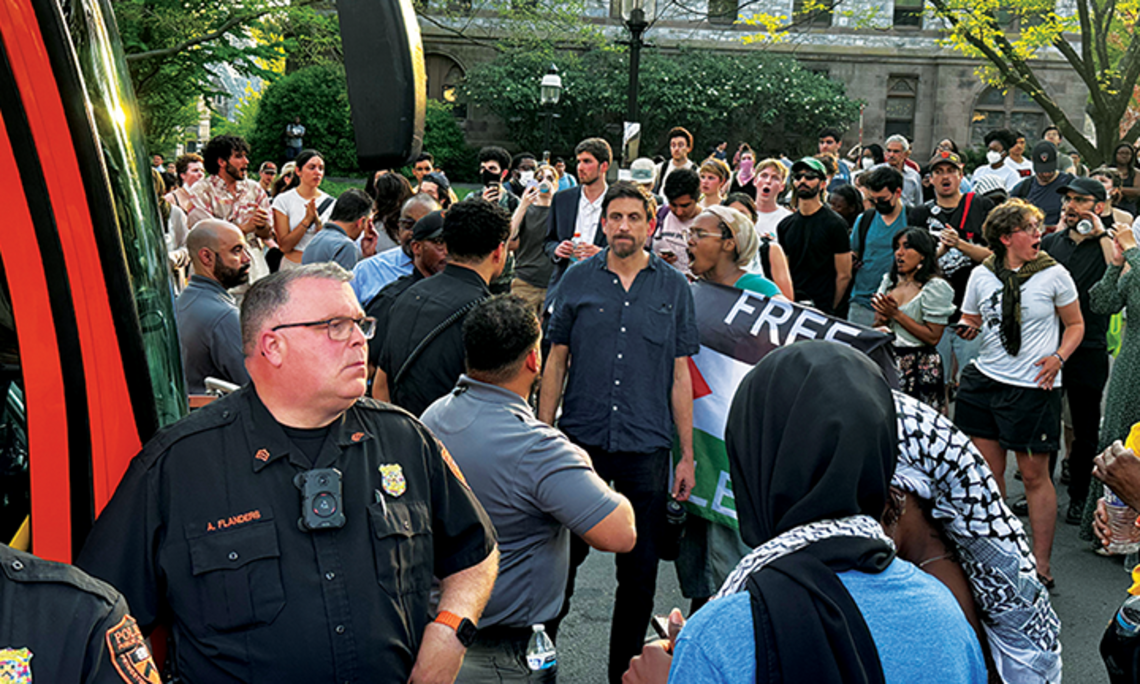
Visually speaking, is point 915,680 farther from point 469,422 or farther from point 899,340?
point 899,340

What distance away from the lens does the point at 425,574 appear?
2584 millimetres

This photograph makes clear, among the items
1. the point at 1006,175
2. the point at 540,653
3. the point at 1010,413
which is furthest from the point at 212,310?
the point at 1006,175

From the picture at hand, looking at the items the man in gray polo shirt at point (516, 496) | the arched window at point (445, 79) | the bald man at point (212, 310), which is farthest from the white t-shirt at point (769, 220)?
the arched window at point (445, 79)

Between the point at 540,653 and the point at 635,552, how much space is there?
1.31 metres

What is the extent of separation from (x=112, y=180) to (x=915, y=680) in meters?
2.01

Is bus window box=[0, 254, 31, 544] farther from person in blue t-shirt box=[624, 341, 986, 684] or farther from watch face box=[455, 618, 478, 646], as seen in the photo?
person in blue t-shirt box=[624, 341, 986, 684]

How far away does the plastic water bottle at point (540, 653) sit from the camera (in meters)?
3.27

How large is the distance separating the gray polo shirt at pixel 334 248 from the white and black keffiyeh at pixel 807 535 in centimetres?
550

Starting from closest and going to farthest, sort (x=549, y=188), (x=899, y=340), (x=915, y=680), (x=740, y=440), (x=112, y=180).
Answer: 1. (x=915, y=680)
2. (x=740, y=440)
3. (x=112, y=180)
4. (x=899, y=340)
5. (x=549, y=188)

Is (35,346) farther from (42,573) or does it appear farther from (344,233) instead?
(344,233)

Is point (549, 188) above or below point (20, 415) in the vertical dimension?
below

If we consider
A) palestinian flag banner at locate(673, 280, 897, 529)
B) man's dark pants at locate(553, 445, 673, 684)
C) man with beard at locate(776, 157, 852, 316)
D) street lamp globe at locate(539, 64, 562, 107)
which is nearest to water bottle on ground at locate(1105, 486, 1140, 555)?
palestinian flag banner at locate(673, 280, 897, 529)

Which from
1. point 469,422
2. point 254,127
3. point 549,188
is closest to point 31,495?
point 469,422

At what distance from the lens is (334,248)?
7.21 m
